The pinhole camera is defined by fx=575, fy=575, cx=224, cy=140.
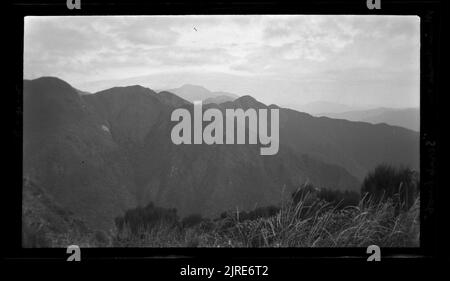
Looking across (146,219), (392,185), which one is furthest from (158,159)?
(392,185)

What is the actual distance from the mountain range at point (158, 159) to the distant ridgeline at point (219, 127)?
0.28ft

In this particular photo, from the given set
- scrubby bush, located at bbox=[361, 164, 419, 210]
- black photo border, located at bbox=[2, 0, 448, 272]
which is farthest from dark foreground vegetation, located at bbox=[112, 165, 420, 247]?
black photo border, located at bbox=[2, 0, 448, 272]

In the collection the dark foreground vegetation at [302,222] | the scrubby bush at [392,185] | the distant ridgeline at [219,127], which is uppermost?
the distant ridgeline at [219,127]

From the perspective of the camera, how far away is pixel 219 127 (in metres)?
4.57

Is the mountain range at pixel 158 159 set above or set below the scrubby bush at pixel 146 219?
above

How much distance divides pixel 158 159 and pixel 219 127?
2.45ft

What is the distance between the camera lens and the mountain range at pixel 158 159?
479 cm

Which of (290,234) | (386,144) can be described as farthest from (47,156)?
(386,144)

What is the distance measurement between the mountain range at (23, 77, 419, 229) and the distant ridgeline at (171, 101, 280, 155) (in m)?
0.09
